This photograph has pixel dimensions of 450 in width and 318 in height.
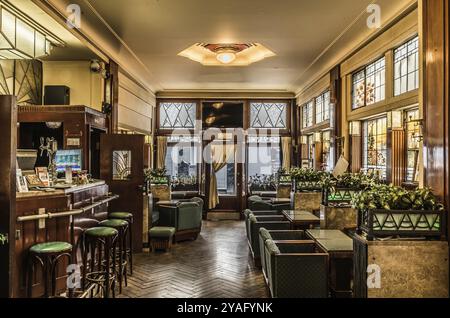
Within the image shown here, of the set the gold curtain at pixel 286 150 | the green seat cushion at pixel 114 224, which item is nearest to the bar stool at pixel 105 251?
the green seat cushion at pixel 114 224

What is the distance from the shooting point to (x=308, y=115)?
990 cm

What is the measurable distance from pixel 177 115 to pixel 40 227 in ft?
25.3

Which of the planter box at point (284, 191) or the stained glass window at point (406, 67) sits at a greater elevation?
the stained glass window at point (406, 67)

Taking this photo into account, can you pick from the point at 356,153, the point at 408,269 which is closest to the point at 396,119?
the point at 356,153

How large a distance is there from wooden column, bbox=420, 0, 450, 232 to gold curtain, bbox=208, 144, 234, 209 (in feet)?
23.8

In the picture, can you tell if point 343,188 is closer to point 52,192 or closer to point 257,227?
point 257,227

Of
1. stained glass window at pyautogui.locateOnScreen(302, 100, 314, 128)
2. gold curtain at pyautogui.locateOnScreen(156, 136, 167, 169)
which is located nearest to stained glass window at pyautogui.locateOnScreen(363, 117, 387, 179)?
stained glass window at pyautogui.locateOnScreen(302, 100, 314, 128)

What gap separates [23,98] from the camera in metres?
6.25

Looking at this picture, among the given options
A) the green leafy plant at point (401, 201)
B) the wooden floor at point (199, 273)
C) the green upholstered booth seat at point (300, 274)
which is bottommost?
the wooden floor at point (199, 273)

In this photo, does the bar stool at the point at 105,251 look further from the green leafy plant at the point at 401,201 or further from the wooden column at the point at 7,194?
the green leafy plant at the point at 401,201

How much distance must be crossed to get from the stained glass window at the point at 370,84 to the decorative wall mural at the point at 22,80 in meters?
5.67

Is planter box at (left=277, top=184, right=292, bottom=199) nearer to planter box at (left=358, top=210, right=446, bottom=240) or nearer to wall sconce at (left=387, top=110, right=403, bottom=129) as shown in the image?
wall sconce at (left=387, top=110, right=403, bottom=129)

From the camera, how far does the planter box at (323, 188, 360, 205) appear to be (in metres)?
4.84

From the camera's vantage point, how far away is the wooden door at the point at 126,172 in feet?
20.3
